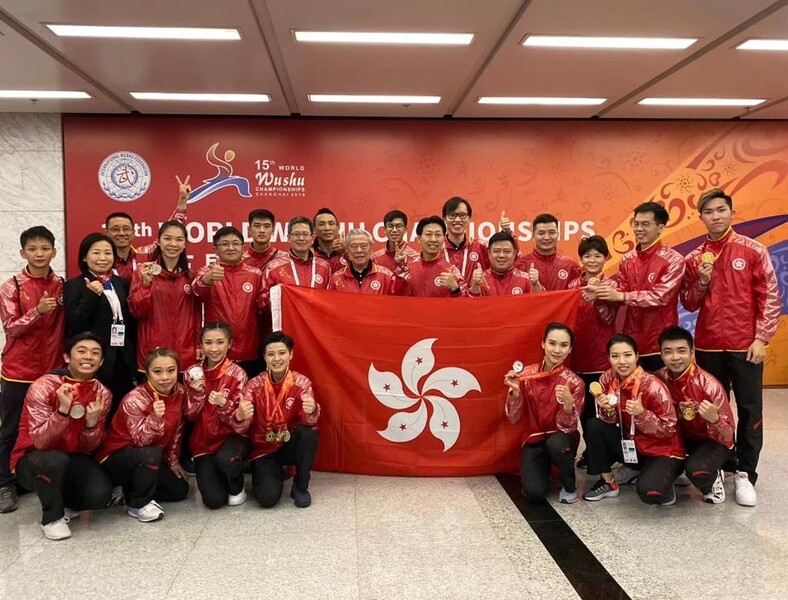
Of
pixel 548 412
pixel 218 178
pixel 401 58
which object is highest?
pixel 401 58

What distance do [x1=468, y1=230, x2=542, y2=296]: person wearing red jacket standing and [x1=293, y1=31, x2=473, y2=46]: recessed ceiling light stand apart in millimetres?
1369

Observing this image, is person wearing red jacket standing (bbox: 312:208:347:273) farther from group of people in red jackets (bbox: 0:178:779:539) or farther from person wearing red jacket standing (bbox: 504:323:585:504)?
person wearing red jacket standing (bbox: 504:323:585:504)

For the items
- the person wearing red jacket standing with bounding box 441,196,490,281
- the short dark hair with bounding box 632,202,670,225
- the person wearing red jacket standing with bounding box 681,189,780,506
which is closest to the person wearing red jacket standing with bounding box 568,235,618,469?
the short dark hair with bounding box 632,202,670,225

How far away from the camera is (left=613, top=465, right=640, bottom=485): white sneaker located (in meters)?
3.52

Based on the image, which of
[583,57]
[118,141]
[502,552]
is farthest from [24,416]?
[583,57]

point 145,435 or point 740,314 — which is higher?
point 740,314

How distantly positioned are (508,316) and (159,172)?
4183 mm

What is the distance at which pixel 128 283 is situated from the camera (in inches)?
141

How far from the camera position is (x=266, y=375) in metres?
3.26

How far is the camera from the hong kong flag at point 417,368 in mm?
3523

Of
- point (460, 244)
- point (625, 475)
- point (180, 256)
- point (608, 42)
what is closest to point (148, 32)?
point (180, 256)

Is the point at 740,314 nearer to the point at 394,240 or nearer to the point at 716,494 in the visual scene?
the point at 716,494

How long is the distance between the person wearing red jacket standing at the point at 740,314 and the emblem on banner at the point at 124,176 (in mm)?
5161

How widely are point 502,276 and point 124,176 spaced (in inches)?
166
